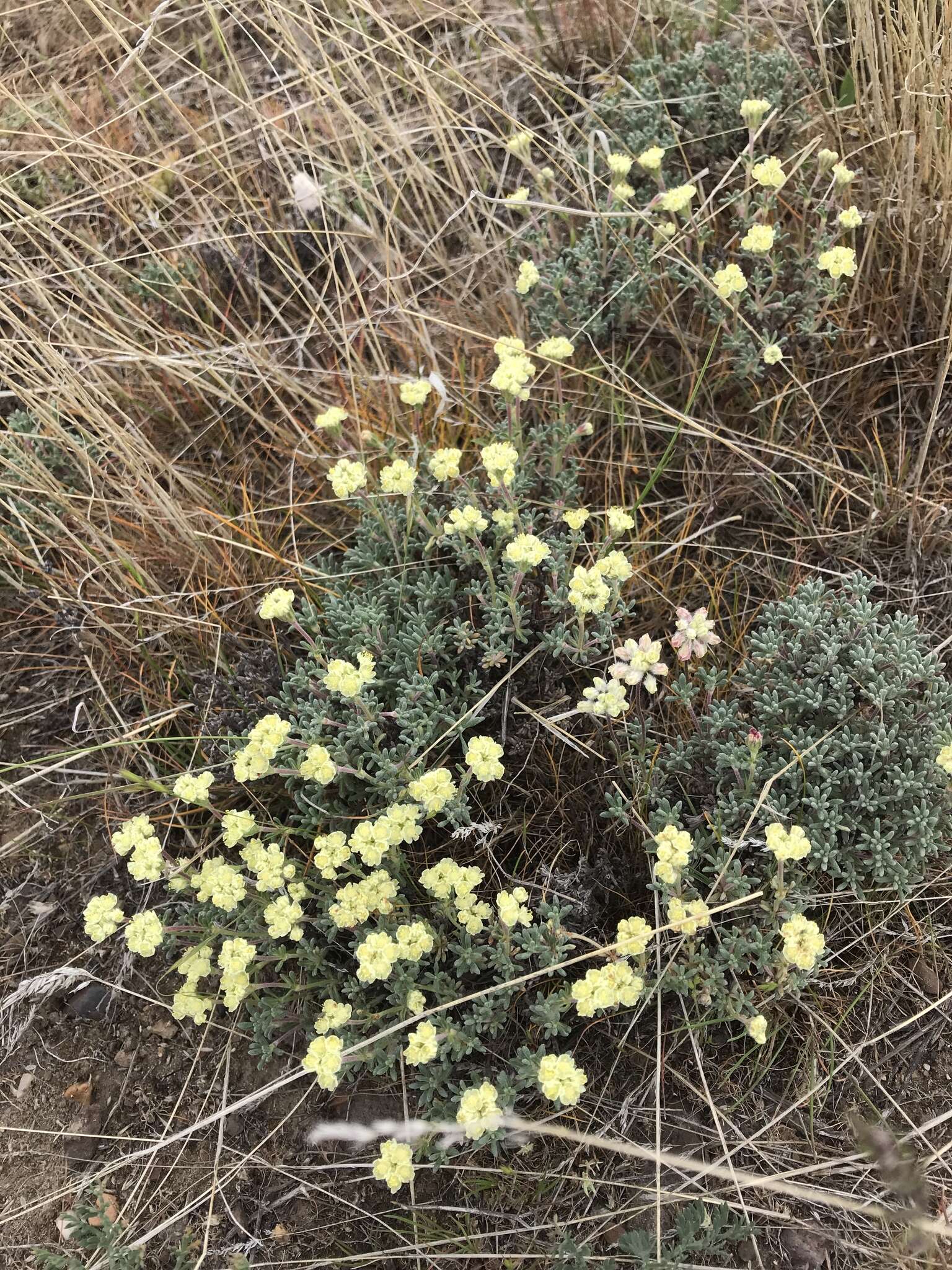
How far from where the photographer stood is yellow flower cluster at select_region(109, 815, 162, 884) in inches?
91.1

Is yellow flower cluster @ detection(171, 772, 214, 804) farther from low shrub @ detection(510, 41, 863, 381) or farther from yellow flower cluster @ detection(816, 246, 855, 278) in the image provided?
yellow flower cluster @ detection(816, 246, 855, 278)

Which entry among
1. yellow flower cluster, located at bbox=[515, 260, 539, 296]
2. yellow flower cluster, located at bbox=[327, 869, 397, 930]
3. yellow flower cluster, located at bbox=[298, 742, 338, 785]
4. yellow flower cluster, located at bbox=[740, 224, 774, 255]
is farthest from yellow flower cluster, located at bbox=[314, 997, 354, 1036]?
yellow flower cluster, located at bbox=[740, 224, 774, 255]

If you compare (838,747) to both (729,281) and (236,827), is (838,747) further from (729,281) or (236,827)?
(236,827)

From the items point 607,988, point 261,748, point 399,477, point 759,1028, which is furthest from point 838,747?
point 261,748

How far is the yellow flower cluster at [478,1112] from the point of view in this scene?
205 centimetres

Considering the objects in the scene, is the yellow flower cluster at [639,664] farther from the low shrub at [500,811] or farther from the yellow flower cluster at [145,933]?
the yellow flower cluster at [145,933]

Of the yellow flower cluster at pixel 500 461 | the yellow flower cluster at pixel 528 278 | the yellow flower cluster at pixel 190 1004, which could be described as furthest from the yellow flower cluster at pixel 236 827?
the yellow flower cluster at pixel 528 278

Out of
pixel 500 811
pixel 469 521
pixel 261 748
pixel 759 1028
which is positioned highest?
pixel 469 521

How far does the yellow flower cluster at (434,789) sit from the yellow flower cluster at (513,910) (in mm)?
268

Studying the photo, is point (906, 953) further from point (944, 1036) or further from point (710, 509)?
point (710, 509)

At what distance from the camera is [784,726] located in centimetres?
254

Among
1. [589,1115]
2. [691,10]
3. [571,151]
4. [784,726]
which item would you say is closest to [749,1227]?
[589,1115]

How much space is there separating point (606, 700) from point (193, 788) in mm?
1073

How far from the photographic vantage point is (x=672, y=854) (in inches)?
85.9
